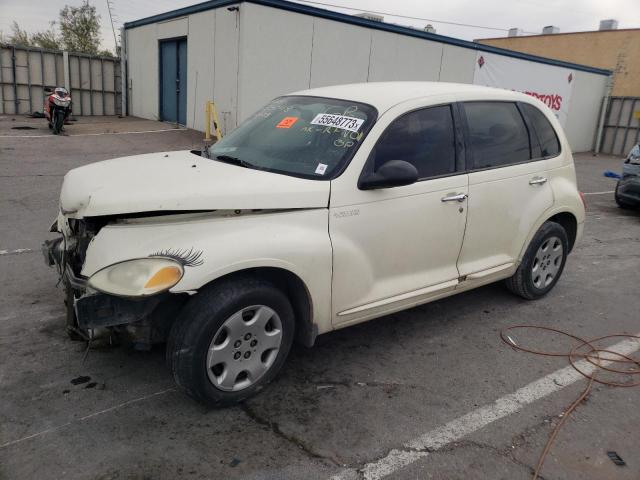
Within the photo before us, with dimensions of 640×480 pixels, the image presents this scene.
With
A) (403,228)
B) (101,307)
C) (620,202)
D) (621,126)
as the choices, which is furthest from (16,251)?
(621,126)

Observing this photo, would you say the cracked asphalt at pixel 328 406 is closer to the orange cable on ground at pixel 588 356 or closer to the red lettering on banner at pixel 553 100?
the orange cable on ground at pixel 588 356

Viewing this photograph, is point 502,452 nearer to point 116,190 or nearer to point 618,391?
point 618,391

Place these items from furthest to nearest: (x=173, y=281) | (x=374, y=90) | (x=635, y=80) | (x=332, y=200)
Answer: (x=635, y=80) < (x=374, y=90) < (x=332, y=200) < (x=173, y=281)

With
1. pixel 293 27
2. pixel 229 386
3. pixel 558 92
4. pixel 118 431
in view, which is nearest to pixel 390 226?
pixel 229 386

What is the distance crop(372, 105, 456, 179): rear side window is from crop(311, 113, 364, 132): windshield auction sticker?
7.7 inches

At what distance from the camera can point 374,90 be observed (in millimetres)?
4016

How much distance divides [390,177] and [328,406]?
4.71 ft

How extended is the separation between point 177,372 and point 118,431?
444mm

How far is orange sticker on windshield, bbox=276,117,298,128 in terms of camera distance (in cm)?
394

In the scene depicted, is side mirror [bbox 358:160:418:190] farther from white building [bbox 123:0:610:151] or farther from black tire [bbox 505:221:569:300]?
white building [bbox 123:0:610:151]

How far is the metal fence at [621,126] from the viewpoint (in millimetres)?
20953

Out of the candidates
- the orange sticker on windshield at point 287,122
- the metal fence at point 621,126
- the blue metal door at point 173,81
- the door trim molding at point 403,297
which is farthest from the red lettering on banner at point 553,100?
the orange sticker on windshield at point 287,122

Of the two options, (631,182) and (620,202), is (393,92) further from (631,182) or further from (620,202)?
(620,202)

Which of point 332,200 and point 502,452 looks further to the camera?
point 332,200
